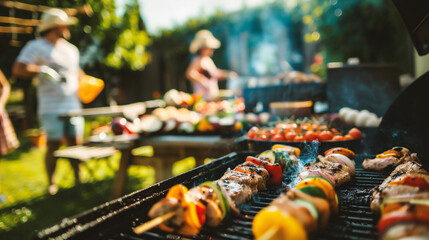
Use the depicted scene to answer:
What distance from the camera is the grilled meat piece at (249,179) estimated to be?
1847 millimetres

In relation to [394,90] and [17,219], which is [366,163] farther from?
[17,219]

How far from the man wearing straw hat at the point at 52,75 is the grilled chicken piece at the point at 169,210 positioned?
503 centimetres

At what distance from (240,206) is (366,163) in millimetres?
1272

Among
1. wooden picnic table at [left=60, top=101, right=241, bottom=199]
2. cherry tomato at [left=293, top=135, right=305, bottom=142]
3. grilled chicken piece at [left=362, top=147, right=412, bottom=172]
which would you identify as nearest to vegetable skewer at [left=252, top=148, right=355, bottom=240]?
grilled chicken piece at [left=362, top=147, right=412, bottom=172]

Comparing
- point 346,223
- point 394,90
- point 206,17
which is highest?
point 206,17

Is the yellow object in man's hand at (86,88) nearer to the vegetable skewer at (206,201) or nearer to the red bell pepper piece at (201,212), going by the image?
the vegetable skewer at (206,201)

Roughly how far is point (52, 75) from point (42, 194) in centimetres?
252

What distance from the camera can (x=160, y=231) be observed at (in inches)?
58.2

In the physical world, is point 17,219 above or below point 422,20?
below

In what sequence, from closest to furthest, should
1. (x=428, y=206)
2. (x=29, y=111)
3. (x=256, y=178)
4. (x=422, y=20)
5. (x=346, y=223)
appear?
(x=428, y=206)
(x=346, y=223)
(x=256, y=178)
(x=422, y=20)
(x=29, y=111)

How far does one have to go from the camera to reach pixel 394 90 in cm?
511

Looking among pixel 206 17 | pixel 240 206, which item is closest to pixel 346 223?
pixel 240 206

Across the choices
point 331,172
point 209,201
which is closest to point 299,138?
point 331,172

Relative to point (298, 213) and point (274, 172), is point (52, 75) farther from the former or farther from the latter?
point (298, 213)
